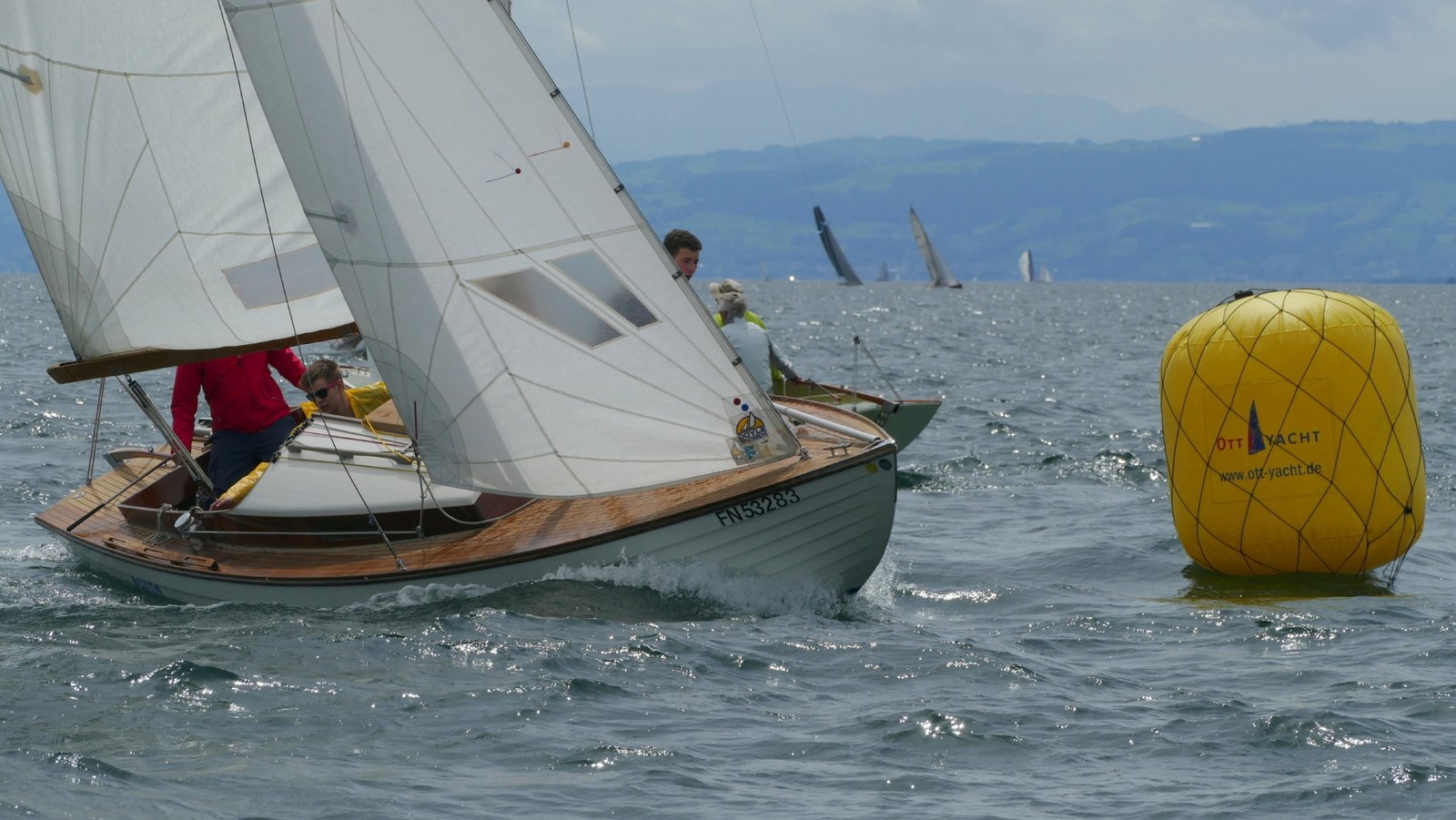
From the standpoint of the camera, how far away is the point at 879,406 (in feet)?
46.1

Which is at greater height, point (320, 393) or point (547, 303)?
point (547, 303)

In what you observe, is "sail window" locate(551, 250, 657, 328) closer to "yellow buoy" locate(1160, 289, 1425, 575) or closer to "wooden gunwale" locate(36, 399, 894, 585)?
"wooden gunwale" locate(36, 399, 894, 585)

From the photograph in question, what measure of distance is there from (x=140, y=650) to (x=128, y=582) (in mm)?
1715

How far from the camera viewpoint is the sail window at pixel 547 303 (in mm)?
7730

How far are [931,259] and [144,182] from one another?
96.3 metres

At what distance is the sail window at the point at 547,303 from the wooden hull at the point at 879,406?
5559 mm

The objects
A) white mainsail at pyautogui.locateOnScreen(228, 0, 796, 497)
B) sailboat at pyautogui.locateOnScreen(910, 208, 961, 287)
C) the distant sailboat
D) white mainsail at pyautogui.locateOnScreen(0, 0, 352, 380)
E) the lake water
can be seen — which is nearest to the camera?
the lake water

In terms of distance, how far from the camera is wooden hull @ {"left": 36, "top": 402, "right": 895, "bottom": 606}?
25.3ft

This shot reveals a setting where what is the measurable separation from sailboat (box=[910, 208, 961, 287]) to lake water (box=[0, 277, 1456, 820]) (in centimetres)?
8427

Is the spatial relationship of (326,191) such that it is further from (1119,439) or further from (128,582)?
(1119,439)

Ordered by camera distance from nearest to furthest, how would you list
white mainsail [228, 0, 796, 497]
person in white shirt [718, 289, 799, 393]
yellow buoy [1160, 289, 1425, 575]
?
white mainsail [228, 0, 796, 497] < yellow buoy [1160, 289, 1425, 575] < person in white shirt [718, 289, 799, 393]

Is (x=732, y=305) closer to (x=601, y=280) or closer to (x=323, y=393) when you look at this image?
(x=323, y=393)

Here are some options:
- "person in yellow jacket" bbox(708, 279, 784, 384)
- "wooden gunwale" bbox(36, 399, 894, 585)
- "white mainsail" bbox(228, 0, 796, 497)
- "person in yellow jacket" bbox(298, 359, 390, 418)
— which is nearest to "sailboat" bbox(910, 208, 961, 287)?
Answer: "person in yellow jacket" bbox(708, 279, 784, 384)

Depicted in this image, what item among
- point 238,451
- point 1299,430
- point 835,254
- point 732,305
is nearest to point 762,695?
point 1299,430
